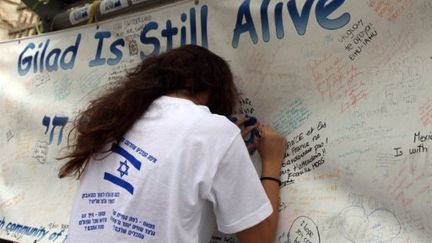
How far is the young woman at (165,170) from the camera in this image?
1.04 meters

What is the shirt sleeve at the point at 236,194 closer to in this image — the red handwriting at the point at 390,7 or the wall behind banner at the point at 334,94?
the wall behind banner at the point at 334,94

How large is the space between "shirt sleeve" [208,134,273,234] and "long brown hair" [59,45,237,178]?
0.24 meters

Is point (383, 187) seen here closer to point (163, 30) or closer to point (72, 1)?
point (163, 30)

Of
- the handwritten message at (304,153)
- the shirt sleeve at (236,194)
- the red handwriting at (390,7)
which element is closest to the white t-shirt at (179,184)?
the shirt sleeve at (236,194)

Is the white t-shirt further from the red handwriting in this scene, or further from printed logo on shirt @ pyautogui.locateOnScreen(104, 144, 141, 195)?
the red handwriting

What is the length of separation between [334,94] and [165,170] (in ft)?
1.72

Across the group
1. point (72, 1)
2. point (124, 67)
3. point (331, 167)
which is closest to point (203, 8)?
point (124, 67)

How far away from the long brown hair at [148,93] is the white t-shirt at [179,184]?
6 cm

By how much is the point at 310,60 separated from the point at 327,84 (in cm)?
9

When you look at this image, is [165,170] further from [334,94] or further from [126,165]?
[334,94]

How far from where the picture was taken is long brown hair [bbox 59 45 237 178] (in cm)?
114

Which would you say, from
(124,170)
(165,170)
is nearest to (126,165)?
(124,170)

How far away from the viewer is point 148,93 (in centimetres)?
117

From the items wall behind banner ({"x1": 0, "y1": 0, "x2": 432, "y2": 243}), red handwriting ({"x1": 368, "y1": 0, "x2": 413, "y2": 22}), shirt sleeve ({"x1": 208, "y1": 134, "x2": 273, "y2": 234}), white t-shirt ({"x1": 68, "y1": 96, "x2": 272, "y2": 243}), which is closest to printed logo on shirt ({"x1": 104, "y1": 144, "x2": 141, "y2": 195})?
white t-shirt ({"x1": 68, "y1": 96, "x2": 272, "y2": 243})
